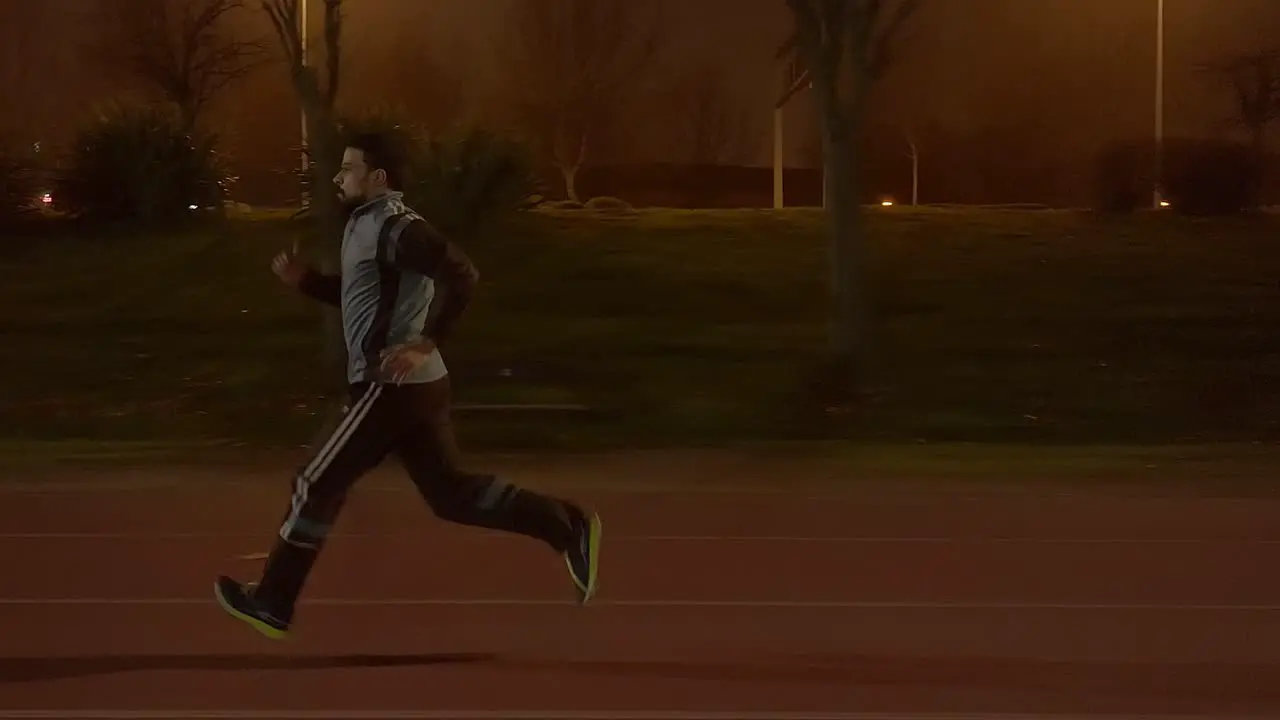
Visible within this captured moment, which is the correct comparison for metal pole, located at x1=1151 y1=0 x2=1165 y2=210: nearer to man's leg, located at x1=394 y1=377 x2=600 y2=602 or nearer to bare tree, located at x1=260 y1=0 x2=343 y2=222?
bare tree, located at x1=260 y1=0 x2=343 y2=222

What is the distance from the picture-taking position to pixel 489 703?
6668mm

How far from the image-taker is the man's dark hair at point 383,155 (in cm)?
733

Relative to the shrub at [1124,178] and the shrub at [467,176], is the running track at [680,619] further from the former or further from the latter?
the shrub at [1124,178]

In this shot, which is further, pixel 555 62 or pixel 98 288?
pixel 555 62

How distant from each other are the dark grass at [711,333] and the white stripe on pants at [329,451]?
902 cm

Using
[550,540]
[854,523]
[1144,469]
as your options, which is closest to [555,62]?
[1144,469]

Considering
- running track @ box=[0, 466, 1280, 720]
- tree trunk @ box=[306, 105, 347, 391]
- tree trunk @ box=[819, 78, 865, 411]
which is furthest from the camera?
tree trunk @ box=[819, 78, 865, 411]

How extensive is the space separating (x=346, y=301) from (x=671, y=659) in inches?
75.0

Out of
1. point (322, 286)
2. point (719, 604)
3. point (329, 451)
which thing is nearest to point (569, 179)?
point (719, 604)

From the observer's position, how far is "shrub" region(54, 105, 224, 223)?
28.8m

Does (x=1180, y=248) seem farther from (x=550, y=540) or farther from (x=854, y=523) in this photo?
(x=550, y=540)

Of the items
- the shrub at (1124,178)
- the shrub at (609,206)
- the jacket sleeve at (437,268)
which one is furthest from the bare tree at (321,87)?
the shrub at (1124,178)

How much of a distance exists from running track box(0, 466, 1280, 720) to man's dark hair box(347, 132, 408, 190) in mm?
1895

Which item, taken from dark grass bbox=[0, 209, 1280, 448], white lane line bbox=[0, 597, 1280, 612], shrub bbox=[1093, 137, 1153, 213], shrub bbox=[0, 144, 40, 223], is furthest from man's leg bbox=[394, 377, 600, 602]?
shrub bbox=[1093, 137, 1153, 213]
